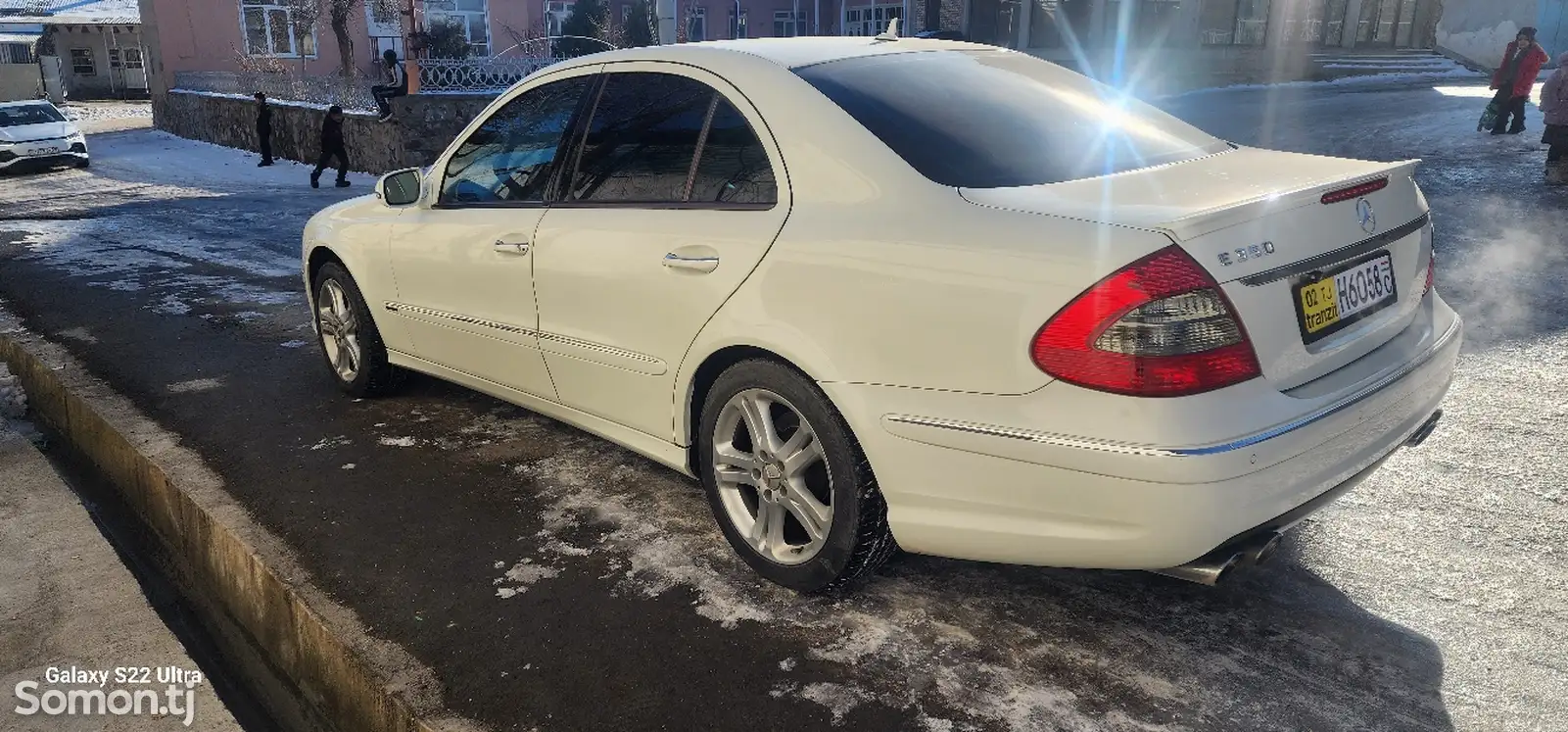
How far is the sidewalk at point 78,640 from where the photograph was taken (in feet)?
9.94

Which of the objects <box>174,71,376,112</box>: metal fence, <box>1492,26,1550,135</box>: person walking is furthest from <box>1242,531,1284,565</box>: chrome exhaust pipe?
<box>174,71,376,112</box>: metal fence

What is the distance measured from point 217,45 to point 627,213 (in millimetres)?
31660

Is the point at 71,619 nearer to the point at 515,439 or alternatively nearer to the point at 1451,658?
the point at 515,439

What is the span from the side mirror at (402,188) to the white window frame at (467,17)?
98.1 feet

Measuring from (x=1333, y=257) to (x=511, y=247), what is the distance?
2646 mm

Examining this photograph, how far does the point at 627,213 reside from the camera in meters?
3.44

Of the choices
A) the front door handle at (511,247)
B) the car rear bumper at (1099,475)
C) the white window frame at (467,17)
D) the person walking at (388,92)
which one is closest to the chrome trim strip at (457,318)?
the front door handle at (511,247)

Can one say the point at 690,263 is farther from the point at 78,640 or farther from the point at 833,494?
the point at 78,640

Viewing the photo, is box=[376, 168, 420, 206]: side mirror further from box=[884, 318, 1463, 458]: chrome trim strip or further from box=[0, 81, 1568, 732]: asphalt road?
box=[884, 318, 1463, 458]: chrome trim strip

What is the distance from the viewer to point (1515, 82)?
13.4 m

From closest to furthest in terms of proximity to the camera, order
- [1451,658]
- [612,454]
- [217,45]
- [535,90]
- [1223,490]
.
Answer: [1223,490]
[1451,658]
[535,90]
[612,454]
[217,45]

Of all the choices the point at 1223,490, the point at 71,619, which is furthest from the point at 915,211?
the point at 71,619

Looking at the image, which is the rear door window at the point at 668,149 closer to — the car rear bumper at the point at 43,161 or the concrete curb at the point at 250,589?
the concrete curb at the point at 250,589
